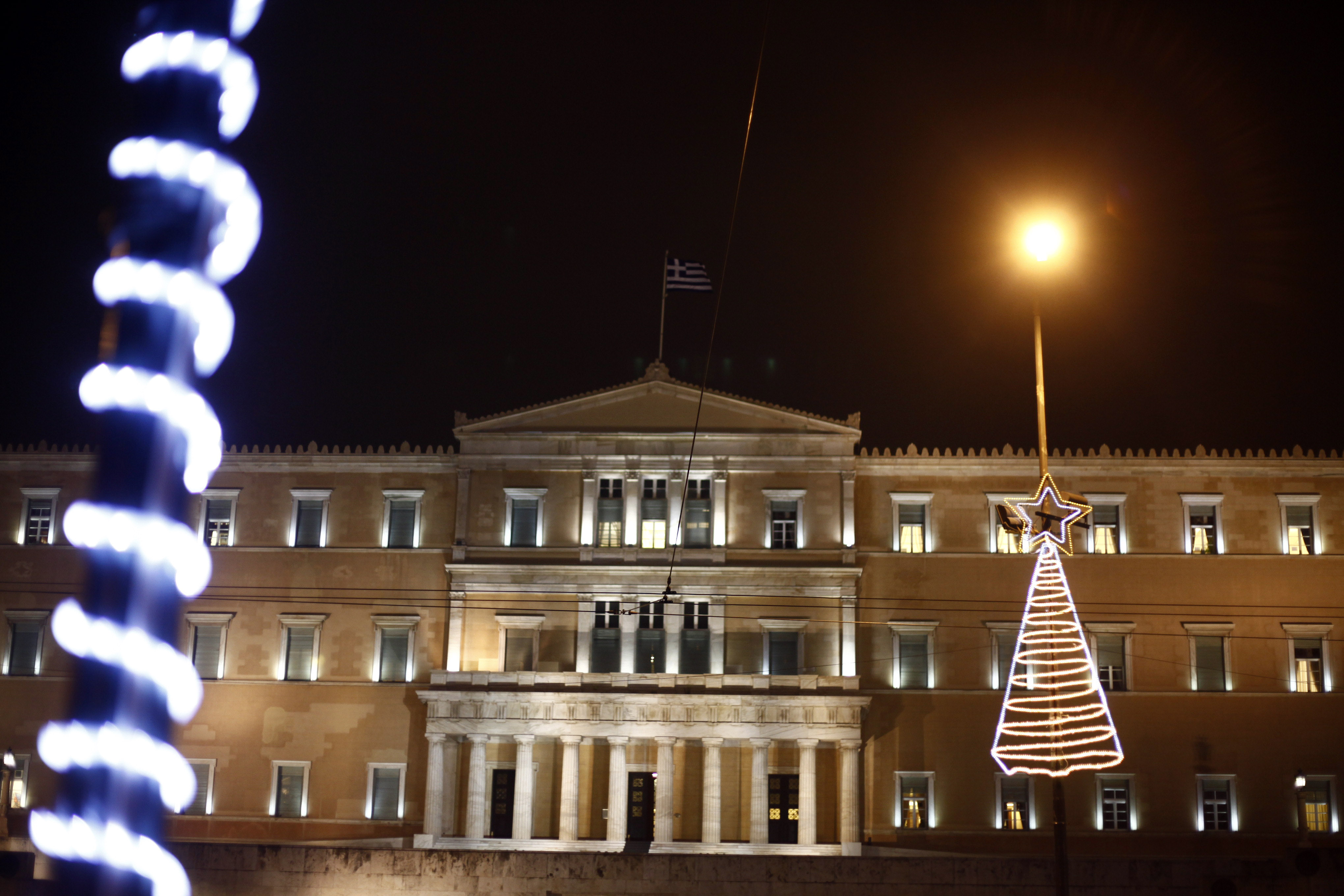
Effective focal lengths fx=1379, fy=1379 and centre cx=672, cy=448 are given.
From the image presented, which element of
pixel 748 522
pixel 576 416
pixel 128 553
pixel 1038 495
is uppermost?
pixel 576 416

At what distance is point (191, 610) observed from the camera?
45188 mm

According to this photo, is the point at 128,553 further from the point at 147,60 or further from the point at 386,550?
the point at 386,550

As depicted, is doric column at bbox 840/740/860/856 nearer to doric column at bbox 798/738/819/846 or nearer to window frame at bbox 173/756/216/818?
doric column at bbox 798/738/819/846

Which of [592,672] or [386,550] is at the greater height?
[386,550]

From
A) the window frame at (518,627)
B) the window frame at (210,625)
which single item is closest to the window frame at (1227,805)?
the window frame at (518,627)

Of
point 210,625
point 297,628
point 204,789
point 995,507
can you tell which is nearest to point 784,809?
point 995,507

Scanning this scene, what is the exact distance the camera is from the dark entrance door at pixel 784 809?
41.8m

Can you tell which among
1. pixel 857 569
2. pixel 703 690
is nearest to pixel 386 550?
pixel 703 690

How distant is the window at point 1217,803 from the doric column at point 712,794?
14.7 metres

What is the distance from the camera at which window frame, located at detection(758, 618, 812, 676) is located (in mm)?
43156

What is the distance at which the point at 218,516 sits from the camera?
46312mm

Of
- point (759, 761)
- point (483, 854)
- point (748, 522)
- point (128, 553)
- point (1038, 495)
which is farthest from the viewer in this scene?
point (748, 522)

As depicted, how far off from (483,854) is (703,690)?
12.5 metres

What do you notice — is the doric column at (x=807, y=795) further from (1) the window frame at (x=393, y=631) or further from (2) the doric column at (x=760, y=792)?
(1) the window frame at (x=393, y=631)
